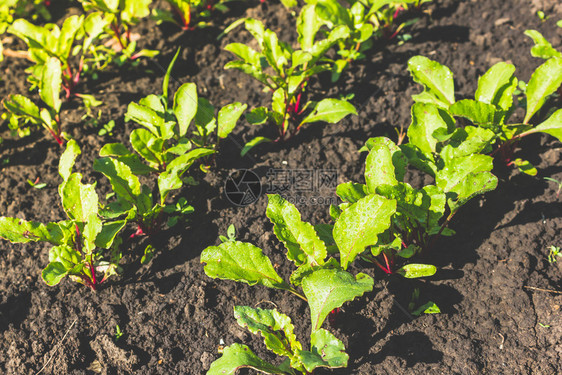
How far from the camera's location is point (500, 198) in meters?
2.35

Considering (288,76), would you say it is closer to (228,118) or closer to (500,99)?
(228,118)

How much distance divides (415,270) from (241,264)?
2.37 ft

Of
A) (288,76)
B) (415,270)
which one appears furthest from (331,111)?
(415,270)

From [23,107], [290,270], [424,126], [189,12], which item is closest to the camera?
[290,270]

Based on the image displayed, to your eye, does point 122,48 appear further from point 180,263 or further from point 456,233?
point 456,233

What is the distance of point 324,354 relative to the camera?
1709 mm

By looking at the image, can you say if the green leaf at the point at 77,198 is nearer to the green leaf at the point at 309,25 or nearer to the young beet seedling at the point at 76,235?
the young beet seedling at the point at 76,235

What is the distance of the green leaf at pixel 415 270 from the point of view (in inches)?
76.5

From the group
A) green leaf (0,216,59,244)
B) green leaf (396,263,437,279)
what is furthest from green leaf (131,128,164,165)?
green leaf (396,263,437,279)

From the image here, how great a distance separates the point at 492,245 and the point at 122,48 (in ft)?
8.44

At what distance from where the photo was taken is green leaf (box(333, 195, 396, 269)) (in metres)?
1.83

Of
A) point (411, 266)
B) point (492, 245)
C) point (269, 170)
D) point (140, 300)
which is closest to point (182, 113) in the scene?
point (269, 170)

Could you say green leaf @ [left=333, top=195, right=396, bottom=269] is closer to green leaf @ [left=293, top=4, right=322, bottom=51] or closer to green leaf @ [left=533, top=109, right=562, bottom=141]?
green leaf @ [left=533, top=109, right=562, bottom=141]

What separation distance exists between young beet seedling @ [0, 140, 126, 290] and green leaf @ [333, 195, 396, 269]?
98cm
